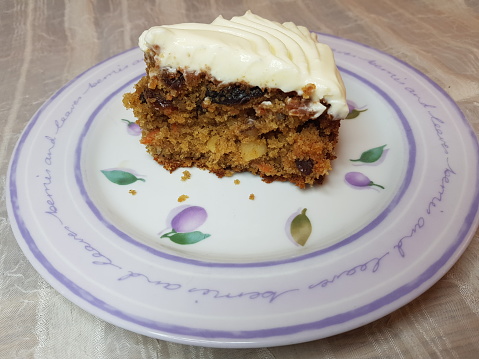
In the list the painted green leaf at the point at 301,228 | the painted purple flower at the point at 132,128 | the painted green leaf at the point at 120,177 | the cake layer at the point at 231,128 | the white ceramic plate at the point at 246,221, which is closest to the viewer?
the white ceramic plate at the point at 246,221

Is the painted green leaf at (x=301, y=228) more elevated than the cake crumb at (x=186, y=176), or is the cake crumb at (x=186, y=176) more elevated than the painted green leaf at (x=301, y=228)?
the painted green leaf at (x=301, y=228)

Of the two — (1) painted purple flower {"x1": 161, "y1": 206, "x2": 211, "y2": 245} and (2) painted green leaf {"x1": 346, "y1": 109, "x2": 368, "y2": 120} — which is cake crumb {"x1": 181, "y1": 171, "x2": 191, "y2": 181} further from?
(2) painted green leaf {"x1": 346, "y1": 109, "x2": 368, "y2": 120}

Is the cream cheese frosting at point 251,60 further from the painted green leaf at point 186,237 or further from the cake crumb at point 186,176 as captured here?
the painted green leaf at point 186,237

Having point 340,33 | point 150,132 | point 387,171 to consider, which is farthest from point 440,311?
point 340,33

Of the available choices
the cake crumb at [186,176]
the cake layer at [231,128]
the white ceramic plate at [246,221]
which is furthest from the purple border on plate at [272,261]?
the cake crumb at [186,176]

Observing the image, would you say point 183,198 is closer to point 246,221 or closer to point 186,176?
point 186,176

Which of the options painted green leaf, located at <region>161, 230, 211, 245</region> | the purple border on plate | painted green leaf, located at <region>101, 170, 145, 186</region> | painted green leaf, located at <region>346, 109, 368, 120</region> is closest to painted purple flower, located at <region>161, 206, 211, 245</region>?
painted green leaf, located at <region>161, 230, 211, 245</region>

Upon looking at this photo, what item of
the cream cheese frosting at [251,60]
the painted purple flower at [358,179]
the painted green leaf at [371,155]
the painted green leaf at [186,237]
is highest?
the cream cheese frosting at [251,60]
